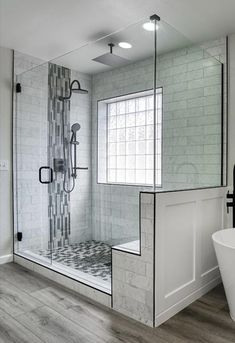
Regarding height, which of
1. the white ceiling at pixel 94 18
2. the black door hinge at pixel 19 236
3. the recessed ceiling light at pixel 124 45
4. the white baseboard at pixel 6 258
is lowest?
the white baseboard at pixel 6 258

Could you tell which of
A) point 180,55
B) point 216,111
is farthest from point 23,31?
point 216,111

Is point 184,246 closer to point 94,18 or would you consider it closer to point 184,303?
point 184,303

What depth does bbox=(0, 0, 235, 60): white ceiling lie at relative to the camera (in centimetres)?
238

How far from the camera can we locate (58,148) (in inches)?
131

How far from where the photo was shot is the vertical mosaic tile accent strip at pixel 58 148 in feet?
10.9

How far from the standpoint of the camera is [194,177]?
103 inches

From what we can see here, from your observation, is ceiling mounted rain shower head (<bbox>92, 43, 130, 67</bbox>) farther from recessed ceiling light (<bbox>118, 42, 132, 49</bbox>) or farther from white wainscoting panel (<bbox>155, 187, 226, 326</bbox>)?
white wainscoting panel (<bbox>155, 187, 226, 326</bbox>)

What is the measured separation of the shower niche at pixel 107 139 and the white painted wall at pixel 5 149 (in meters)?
0.09

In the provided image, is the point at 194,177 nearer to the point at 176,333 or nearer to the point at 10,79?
the point at 176,333

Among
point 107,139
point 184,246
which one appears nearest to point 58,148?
point 107,139

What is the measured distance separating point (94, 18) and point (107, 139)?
3.97 ft

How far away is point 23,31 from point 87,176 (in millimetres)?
1691

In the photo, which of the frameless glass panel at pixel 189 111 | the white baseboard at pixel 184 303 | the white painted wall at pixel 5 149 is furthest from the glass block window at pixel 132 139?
the white painted wall at pixel 5 149

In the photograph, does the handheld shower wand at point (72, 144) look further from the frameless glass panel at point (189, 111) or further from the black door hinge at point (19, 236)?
the frameless glass panel at point (189, 111)
